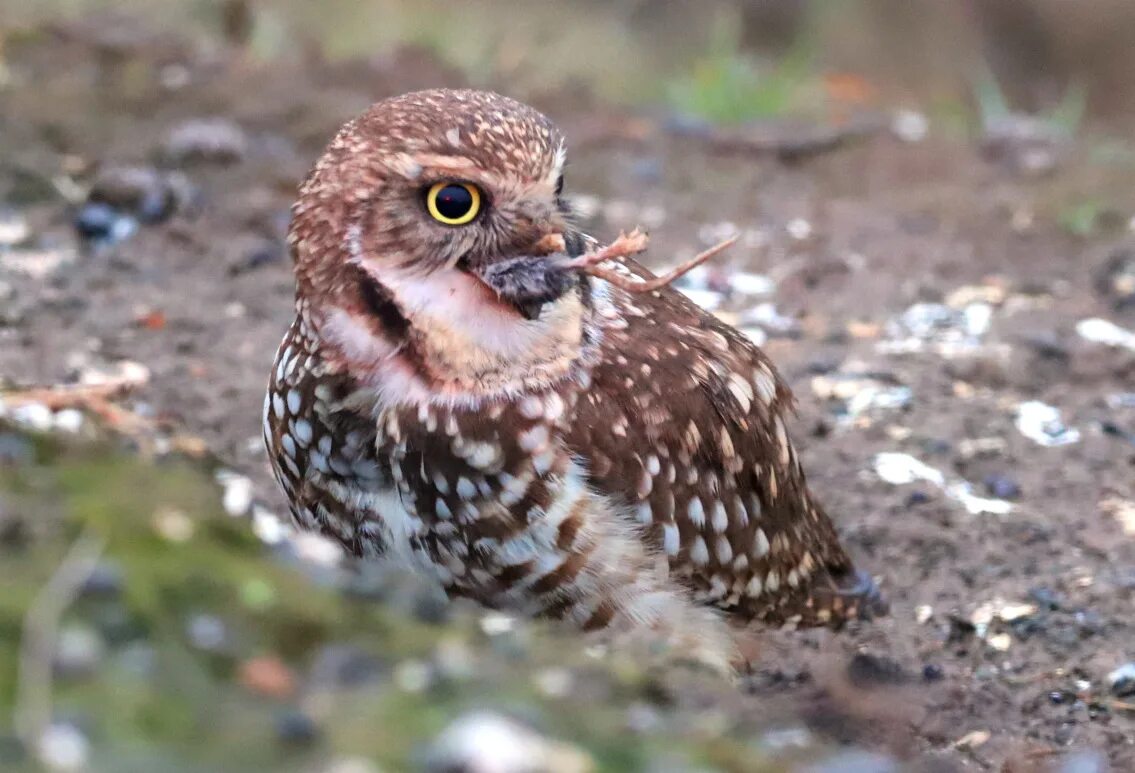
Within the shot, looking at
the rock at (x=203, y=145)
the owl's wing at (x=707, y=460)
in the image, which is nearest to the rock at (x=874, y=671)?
the owl's wing at (x=707, y=460)

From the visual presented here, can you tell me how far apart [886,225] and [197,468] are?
3925mm

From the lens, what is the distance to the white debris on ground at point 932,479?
11.5 ft

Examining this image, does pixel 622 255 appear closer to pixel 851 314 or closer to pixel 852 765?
pixel 852 765

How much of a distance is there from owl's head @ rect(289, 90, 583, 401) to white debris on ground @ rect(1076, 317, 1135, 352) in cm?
257

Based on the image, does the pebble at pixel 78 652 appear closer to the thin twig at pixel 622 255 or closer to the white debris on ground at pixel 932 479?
the thin twig at pixel 622 255

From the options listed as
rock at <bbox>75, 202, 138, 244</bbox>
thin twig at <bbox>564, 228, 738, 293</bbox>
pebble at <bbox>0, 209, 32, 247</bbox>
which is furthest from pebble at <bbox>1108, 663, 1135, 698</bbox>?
pebble at <bbox>0, 209, 32, 247</bbox>

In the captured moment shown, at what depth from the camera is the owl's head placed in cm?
227

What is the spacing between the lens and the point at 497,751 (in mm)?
1262

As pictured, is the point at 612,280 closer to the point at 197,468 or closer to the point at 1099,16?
the point at 197,468

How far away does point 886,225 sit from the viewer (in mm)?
5242

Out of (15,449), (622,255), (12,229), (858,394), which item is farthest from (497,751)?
(12,229)

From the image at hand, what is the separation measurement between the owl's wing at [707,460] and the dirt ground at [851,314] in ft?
0.51

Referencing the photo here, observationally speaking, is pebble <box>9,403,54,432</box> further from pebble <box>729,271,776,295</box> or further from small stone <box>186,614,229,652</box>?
pebble <box>729,271,776,295</box>

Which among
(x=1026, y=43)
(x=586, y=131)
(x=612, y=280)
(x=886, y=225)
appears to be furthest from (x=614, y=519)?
(x=1026, y=43)
